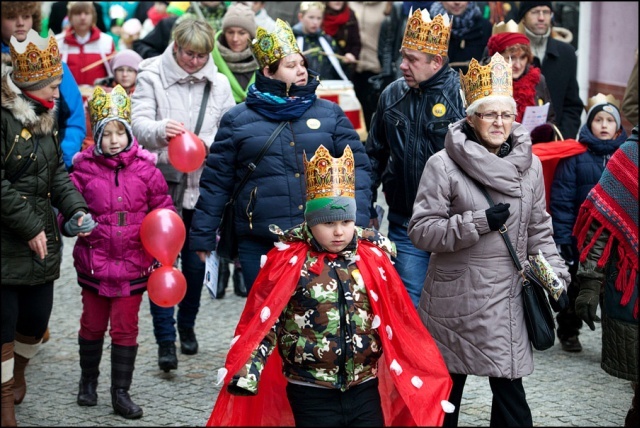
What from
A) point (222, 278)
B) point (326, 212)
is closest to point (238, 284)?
point (222, 278)

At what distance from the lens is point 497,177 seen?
5.95 m

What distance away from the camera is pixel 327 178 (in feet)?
18.9

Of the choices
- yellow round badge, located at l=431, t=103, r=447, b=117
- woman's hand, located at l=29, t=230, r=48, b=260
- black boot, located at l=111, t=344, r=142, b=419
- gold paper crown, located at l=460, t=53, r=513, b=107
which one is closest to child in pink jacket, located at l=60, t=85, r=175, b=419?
black boot, located at l=111, t=344, r=142, b=419

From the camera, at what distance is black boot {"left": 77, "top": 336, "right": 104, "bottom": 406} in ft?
24.8

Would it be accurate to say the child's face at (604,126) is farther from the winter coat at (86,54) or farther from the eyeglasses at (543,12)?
the winter coat at (86,54)

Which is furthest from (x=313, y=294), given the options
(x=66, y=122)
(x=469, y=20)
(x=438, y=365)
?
(x=469, y=20)

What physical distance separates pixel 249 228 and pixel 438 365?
1793 millimetres

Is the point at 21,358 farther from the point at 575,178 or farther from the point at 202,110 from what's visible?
the point at 575,178

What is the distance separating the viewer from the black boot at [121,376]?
7.41 meters

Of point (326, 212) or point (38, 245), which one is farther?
point (38, 245)

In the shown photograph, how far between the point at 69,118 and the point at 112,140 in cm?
134

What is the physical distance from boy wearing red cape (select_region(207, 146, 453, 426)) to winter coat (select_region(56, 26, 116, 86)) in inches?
236

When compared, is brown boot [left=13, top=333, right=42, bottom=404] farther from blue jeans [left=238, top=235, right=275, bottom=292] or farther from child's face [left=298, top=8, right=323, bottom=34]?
child's face [left=298, top=8, right=323, bottom=34]

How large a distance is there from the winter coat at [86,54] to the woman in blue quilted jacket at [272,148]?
4505 millimetres
